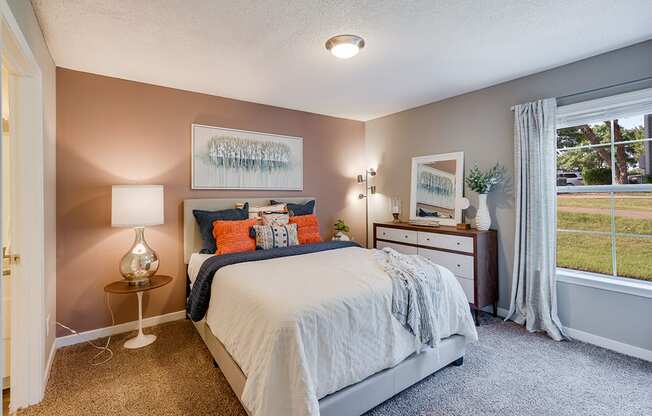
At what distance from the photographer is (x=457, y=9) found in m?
2.06

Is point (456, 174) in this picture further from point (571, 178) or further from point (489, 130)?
point (571, 178)

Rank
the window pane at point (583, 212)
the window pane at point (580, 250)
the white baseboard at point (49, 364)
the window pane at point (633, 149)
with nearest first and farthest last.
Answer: the white baseboard at point (49, 364), the window pane at point (633, 149), the window pane at point (583, 212), the window pane at point (580, 250)

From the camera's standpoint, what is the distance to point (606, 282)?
8.78 feet

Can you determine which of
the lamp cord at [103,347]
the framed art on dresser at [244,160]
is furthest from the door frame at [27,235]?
the framed art on dresser at [244,160]

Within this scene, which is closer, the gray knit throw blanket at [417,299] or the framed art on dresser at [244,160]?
the gray knit throw blanket at [417,299]

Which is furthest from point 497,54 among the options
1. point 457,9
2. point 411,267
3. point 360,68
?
point 411,267

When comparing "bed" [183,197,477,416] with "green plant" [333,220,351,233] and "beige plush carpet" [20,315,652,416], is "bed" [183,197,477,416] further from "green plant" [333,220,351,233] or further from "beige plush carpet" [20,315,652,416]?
"green plant" [333,220,351,233]

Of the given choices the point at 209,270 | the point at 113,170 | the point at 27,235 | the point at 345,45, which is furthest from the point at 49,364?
the point at 345,45

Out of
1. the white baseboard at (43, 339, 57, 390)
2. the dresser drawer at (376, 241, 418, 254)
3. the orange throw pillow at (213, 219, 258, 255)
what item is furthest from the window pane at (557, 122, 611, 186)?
the white baseboard at (43, 339, 57, 390)

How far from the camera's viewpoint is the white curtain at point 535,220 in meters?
2.90

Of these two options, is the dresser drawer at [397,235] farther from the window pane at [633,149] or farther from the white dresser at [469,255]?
the window pane at [633,149]

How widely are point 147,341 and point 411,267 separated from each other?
2.39 metres

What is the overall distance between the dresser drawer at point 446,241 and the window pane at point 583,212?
90 centimetres

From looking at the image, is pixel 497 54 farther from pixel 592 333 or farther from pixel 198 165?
pixel 198 165
